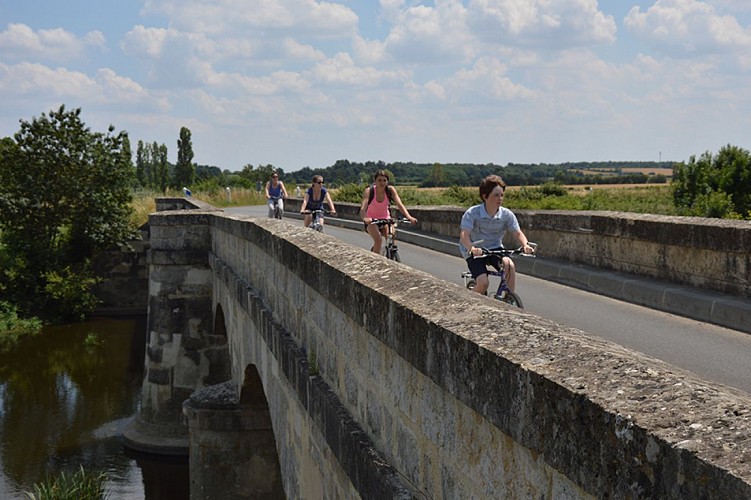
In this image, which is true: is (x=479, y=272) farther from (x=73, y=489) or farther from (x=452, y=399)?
(x=73, y=489)

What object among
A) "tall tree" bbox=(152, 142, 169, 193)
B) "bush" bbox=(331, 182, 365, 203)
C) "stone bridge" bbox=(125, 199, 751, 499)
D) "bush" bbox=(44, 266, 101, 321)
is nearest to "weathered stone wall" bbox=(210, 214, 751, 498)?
"stone bridge" bbox=(125, 199, 751, 499)

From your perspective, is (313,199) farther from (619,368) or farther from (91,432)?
(619,368)

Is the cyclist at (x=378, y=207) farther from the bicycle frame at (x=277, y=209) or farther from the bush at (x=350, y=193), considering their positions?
the bush at (x=350, y=193)

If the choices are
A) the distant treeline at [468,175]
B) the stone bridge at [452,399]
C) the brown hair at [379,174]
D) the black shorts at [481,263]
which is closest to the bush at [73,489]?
the stone bridge at [452,399]

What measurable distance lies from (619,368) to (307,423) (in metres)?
4.10

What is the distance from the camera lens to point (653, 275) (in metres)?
10.5

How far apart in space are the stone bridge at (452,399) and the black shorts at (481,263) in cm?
145

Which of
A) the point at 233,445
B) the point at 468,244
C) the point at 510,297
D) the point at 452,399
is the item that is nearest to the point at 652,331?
the point at 510,297

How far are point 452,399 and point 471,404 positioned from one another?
276 mm

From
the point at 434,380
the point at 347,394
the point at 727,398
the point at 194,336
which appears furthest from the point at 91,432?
the point at 727,398

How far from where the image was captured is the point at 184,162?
77188 millimetres

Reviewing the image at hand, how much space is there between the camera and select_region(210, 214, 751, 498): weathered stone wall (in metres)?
2.22

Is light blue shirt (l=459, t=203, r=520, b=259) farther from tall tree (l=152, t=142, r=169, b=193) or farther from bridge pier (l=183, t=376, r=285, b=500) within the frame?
tall tree (l=152, t=142, r=169, b=193)

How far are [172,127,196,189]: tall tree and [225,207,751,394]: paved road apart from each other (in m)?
66.8
